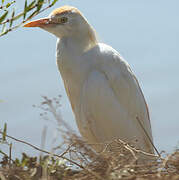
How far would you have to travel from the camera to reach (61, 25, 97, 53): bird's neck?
162 inches

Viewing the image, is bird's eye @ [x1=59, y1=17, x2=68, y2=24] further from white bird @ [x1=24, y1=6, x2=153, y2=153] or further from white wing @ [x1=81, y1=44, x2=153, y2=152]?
white wing @ [x1=81, y1=44, x2=153, y2=152]

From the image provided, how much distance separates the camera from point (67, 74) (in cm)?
414

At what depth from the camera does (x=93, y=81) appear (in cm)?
393

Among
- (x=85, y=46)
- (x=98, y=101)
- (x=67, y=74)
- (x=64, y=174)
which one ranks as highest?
(x=85, y=46)

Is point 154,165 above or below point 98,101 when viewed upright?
below

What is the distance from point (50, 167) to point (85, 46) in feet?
6.77

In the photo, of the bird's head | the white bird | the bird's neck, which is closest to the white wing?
the white bird

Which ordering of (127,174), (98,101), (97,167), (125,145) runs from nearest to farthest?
(127,174) → (97,167) → (125,145) → (98,101)

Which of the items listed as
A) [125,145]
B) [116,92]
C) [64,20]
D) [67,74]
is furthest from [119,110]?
[125,145]

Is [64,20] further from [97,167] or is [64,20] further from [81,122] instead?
[97,167]

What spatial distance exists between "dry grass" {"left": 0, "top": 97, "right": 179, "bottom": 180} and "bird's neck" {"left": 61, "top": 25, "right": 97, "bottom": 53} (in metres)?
1.79

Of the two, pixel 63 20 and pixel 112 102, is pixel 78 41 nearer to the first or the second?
Answer: pixel 63 20

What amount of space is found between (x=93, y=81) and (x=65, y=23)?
670mm

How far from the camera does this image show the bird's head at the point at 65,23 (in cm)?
401
